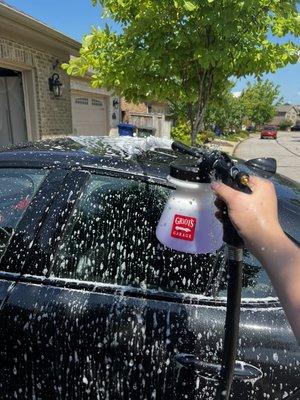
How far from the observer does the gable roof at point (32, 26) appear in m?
5.95

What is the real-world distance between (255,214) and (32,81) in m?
7.54

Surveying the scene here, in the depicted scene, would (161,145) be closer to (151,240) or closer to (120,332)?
(151,240)

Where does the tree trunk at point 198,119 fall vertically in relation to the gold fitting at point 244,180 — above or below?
below

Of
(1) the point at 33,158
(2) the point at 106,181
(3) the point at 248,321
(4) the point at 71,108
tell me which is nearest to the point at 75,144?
(1) the point at 33,158

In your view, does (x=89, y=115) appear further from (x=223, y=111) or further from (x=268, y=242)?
(x=223, y=111)

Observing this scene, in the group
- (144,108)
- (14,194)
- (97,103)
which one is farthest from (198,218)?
(144,108)

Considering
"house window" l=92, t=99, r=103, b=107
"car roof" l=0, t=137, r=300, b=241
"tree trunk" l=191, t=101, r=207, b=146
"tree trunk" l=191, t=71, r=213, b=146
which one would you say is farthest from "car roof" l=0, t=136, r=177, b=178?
"house window" l=92, t=99, r=103, b=107

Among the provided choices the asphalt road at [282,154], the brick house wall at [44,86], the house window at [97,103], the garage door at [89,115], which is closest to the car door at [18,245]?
the brick house wall at [44,86]

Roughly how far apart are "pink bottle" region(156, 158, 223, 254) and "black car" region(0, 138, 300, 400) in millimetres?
380

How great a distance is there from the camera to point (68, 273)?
1.63m

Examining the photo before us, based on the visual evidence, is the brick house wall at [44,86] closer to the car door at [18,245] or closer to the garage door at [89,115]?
the garage door at [89,115]

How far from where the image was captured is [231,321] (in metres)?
1.26

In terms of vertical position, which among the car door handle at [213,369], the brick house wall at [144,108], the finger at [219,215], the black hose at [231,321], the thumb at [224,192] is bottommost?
the brick house wall at [144,108]

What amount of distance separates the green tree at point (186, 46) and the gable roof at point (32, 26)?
1.96 metres
